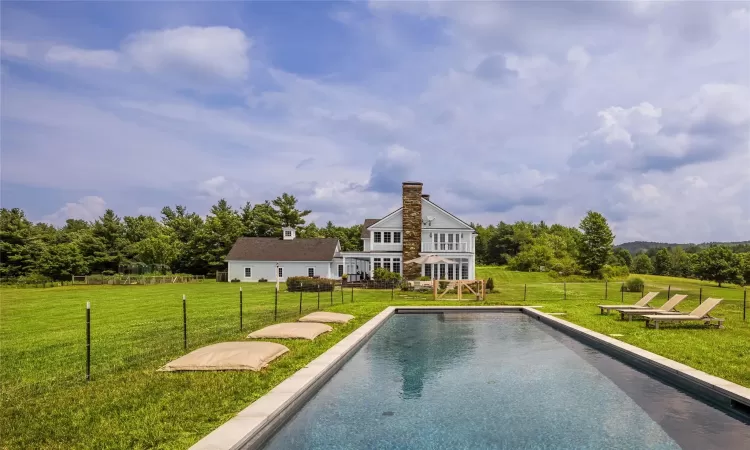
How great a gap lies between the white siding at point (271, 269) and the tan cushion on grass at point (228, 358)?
39.1 metres

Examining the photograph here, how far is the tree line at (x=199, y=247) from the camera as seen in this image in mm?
53000

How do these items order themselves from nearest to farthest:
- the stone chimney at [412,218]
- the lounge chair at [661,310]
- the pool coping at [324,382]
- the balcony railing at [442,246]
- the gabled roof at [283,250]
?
the pool coping at [324,382], the lounge chair at [661,310], the stone chimney at [412,218], the balcony railing at [442,246], the gabled roof at [283,250]

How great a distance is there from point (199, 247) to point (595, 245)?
47.5 metres

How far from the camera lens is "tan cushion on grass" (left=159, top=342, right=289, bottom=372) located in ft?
27.5

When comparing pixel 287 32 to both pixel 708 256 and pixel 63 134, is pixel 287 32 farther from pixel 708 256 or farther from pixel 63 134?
pixel 708 256

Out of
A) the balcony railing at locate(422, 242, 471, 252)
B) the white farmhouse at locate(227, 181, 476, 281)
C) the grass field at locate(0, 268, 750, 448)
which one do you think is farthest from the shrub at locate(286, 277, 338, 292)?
the grass field at locate(0, 268, 750, 448)

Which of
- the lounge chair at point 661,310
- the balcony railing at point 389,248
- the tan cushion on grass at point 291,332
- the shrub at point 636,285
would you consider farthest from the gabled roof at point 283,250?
the tan cushion on grass at point 291,332

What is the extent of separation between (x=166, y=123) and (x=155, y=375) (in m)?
15.2

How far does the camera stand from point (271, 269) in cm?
4966

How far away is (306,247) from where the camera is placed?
2002 inches

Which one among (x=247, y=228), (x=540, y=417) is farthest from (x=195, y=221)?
(x=540, y=417)

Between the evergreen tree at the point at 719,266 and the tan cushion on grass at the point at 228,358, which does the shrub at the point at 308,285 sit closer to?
the tan cushion on grass at the point at 228,358

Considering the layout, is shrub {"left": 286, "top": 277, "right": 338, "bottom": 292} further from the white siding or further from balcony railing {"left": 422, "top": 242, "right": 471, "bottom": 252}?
the white siding

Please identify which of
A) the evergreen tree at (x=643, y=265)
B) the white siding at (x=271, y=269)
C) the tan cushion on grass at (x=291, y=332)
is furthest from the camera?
the evergreen tree at (x=643, y=265)
